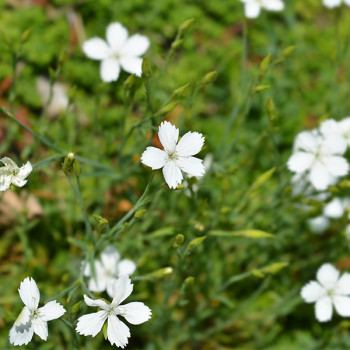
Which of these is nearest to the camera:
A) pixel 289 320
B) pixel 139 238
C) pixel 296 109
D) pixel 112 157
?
pixel 139 238

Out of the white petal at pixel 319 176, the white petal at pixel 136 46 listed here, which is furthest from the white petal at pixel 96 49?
the white petal at pixel 319 176

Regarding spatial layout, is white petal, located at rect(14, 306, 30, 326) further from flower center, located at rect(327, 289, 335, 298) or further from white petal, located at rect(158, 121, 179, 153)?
flower center, located at rect(327, 289, 335, 298)

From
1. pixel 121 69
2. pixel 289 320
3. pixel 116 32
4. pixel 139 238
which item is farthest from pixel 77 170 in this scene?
pixel 289 320

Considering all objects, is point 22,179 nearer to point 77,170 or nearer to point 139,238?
point 77,170

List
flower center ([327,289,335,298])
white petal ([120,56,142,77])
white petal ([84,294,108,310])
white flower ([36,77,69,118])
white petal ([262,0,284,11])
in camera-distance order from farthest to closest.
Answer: white flower ([36,77,69,118])
white petal ([262,0,284,11])
white petal ([120,56,142,77])
flower center ([327,289,335,298])
white petal ([84,294,108,310])

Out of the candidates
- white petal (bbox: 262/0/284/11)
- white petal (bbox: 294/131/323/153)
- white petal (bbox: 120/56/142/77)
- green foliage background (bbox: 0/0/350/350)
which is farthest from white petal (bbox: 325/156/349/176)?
white petal (bbox: 120/56/142/77)

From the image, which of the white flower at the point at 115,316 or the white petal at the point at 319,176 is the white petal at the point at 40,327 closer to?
the white flower at the point at 115,316

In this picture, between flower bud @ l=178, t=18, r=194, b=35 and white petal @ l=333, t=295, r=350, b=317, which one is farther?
white petal @ l=333, t=295, r=350, b=317
